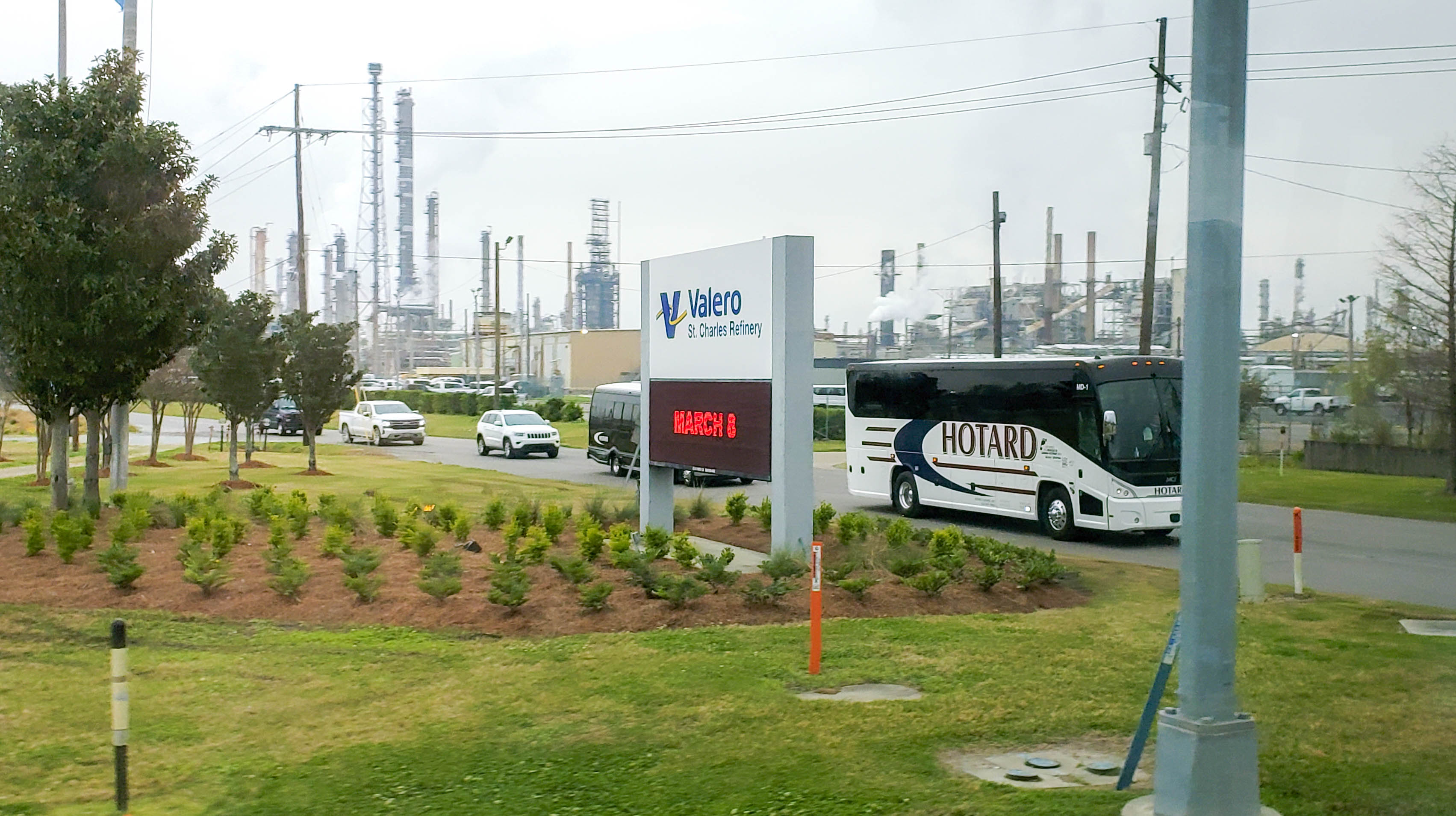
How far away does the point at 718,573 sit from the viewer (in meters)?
12.0

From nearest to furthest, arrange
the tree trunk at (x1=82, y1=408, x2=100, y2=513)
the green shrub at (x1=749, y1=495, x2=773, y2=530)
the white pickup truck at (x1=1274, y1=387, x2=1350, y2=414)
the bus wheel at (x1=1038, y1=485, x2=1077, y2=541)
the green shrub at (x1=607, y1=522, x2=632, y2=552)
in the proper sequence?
the green shrub at (x1=607, y1=522, x2=632, y2=552)
the green shrub at (x1=749, y1=495, x2=773, y2=530)
the tree trunk at (x1=82, y1=408, x2=100, y2=513)
the bus wheel at (x1=1038, y1=485, x2=1077, y2=541)
the white pickup truck at (x1=1274, y1=387, x2=1350, y2=414)

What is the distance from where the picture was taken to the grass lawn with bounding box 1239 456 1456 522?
24.5 metres

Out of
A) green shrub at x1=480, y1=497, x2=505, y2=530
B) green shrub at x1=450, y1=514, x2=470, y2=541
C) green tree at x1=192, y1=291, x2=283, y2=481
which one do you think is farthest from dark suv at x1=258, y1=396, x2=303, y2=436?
green shrub at x1=450, y1=514, x2=470, y2=541

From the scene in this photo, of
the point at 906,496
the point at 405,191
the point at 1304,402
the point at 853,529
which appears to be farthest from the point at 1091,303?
the point at 405,191

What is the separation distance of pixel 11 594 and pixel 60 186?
8051mm

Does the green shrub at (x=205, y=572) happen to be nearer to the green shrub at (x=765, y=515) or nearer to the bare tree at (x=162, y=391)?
the green shrub at (x=765, y=515)

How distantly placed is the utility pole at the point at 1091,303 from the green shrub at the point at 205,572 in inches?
1767

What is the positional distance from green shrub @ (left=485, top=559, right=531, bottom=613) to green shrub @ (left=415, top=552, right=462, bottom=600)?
1.13 feet

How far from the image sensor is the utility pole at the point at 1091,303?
54375 millimetres

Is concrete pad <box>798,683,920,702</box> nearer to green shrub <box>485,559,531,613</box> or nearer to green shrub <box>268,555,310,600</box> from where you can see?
green shrub <box>485,559,531,613</box>

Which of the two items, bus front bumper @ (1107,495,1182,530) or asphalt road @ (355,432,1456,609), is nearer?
asphalt road @ (355,432,1456,609)

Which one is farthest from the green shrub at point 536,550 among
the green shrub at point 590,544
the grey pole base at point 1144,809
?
the grey pole base at point 1144,809

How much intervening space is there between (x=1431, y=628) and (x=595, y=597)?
7.39 metres

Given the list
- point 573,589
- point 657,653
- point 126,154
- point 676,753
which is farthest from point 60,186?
point 676,753
